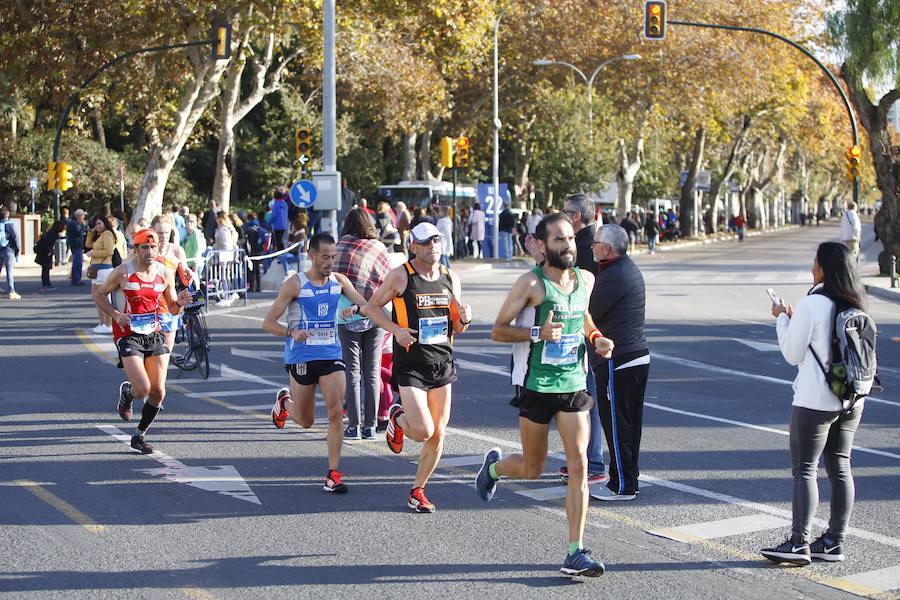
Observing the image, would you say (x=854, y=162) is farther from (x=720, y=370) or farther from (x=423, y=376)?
(x=423, y=376)

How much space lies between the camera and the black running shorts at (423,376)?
7801 millimetres

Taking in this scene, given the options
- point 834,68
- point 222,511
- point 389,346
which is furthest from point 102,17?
point 834,68

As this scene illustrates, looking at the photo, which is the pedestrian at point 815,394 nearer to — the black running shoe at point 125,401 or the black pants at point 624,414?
the black pants at point 624,414

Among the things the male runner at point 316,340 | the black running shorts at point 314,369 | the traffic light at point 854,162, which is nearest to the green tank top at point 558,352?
the male runner at point 316,340

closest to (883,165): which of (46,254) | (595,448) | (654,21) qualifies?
(654,21)

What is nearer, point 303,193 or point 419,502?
point 419,502

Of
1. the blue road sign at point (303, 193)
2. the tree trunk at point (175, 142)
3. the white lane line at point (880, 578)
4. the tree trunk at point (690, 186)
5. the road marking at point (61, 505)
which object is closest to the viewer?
the white lane line at point (880, 578)

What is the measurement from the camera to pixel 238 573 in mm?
6578

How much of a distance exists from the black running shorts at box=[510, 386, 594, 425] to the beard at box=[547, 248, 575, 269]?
669 millimetres

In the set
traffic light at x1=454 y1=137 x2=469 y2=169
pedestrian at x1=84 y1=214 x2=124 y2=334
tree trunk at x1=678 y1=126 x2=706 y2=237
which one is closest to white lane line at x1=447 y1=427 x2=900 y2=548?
pedestrian at x1=84 y1=214 x2=124 y2=334

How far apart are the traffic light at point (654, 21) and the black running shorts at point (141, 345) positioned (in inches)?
946

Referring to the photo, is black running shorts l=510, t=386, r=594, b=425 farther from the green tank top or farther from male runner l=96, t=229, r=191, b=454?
male runner l=96, t=229, r=191, b=454

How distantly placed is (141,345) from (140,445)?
749mm

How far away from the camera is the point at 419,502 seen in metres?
7.93
